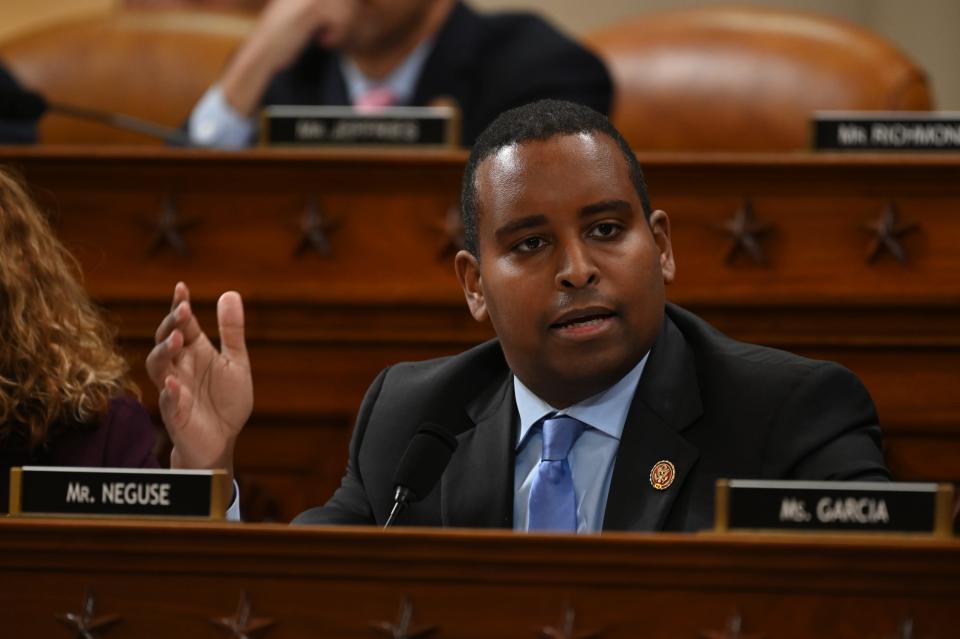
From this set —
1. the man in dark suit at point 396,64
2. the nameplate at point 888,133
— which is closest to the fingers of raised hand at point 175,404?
the nameplate at point 888,133

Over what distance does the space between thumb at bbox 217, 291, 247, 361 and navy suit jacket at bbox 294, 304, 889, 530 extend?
0.64 feet

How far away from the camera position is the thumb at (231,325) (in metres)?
1.99

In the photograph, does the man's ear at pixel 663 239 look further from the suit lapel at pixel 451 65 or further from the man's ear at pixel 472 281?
the suit lapel at pixel 451 65

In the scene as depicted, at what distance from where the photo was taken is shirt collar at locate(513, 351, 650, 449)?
1.79 m

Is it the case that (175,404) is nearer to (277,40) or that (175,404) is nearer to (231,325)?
(231,325)

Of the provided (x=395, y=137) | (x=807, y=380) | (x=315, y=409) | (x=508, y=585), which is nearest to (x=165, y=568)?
(x=508, y=585)

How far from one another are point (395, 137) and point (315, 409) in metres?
0.49

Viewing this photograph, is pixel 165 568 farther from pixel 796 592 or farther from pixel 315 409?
pixel 315 409

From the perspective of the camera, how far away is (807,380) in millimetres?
1734

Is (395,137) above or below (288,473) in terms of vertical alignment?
above

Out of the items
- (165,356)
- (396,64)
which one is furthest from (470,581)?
(396,64)

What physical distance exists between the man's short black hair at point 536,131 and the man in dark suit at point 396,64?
159 cm

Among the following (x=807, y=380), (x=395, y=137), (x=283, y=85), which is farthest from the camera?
(x=283, y=85)

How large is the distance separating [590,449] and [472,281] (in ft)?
0.97
